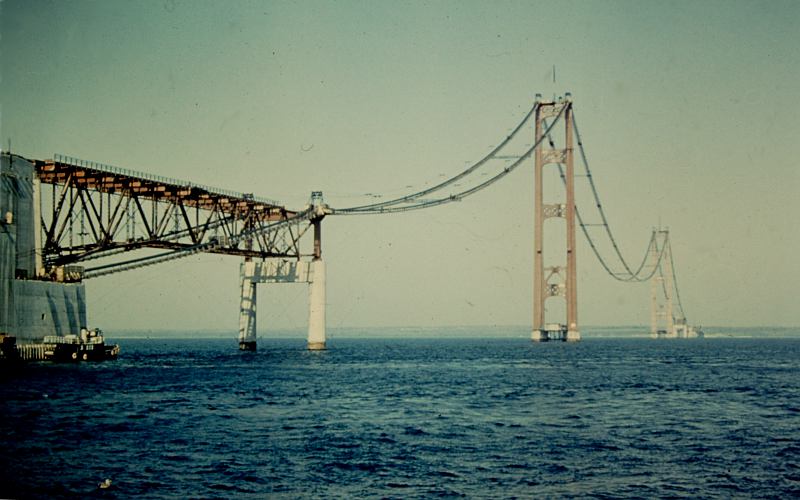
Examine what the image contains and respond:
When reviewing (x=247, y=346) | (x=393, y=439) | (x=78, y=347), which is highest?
(x=78, y=347)

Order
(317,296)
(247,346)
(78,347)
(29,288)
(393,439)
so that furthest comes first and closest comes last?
(247,346) < (317,296) < (78,347) < (29,288) < (393,439)

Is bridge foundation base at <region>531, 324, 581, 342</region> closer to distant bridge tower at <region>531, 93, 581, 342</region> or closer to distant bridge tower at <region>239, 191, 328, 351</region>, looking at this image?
distant bridge tower at <region>531, 93, 581, 342</region>

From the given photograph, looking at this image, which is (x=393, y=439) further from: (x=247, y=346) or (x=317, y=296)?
(x=247, y=346)

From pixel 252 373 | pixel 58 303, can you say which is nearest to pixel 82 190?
pixel 58 303

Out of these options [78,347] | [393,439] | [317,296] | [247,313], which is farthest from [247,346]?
[393,439]

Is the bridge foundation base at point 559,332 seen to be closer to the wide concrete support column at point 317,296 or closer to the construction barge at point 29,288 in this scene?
the wide concrete support column at point 317,296

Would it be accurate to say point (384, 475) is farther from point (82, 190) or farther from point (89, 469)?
point (82, 190)

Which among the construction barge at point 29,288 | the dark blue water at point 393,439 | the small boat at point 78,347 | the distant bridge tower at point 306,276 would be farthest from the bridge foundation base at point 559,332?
the construction barge at point 29,288
